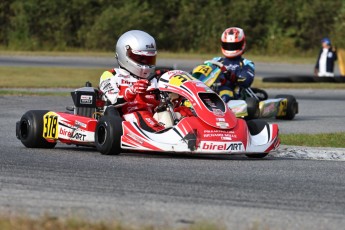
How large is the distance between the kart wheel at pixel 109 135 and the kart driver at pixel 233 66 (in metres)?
5.68

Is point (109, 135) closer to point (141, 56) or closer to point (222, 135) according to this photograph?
point (222, 135)

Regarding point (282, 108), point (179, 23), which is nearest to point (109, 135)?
point (282, 108)

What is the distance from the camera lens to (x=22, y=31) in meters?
48.7

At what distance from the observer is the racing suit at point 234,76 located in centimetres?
1641

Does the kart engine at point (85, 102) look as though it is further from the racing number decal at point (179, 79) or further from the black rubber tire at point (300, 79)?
the black rubber tire at point (300, 79)

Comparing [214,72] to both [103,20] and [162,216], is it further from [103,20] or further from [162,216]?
[103,20]

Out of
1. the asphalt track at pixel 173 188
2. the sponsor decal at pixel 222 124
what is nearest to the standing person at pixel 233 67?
the asphalt track at pixel 173 188

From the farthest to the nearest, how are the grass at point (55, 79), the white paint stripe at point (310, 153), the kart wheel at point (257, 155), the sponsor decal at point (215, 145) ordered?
1. the grass at point (55, 79)
2. the white paint stripe at point (310, 153)
3. the kart wheel at point (257, 155)
4. the sponsor decal at point (215, 145)

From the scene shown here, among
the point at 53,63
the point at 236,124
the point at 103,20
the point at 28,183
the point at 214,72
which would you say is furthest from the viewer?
the point at 103,20

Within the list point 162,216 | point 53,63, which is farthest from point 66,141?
point 53,63

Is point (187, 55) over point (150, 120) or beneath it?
beneath

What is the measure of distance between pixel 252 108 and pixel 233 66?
0.94 meters

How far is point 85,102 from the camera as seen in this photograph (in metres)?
11.7

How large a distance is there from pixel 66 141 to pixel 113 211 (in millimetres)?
4919
